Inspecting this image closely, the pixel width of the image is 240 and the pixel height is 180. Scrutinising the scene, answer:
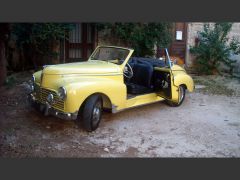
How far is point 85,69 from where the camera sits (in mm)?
6332

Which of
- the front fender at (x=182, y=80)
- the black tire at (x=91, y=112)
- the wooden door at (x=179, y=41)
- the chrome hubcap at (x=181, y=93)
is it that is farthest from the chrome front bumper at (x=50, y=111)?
the wooden door at (x=179, y=41)

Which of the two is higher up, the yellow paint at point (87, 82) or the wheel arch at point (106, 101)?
the yellow paint at point (87, 82)

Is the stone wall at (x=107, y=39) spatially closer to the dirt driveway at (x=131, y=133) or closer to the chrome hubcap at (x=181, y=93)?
the chrome hubcap at (x=181, y=93)

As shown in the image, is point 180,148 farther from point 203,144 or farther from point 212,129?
point 212,129

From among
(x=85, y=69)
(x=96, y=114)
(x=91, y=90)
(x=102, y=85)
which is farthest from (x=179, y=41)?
(x=91, y=90)

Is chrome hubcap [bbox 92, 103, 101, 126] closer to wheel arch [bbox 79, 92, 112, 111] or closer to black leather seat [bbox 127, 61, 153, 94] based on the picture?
wheel arch [bbox 79, 92, 112, 111]

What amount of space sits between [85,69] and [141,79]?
6.05ft

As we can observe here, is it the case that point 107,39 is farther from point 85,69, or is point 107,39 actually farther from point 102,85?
point 102,85

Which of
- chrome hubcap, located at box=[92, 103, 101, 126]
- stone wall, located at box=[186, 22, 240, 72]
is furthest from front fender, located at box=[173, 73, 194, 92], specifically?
stone wall, located at box=[186, 22, 240, 72]

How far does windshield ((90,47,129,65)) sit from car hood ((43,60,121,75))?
0.38 metres

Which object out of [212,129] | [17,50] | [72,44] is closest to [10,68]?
[17,50]

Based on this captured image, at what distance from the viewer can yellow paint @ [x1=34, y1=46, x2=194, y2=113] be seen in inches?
223

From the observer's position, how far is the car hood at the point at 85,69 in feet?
20.0

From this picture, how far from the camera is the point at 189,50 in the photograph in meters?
13.4
